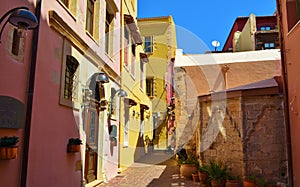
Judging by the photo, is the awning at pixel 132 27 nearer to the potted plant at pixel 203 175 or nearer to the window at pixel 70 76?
the window at pixel 70 76

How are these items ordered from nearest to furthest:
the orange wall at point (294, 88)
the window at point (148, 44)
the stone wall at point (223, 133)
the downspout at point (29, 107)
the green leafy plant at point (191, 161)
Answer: the downspout at point (29, 107) < the orange wall at point (294, 88) < the stone wall at point (223, 133) < the green leafy plant at point (191, 161) < the window at point (148, 44)

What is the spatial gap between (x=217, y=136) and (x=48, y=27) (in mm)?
5230

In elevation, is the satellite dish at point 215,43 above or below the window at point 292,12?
Result: above

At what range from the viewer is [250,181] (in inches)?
245

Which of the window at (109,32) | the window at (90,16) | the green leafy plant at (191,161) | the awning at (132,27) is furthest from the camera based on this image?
the awning at (132,27)

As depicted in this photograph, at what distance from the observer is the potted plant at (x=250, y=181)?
620cm

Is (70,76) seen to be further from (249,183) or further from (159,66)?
(159,66)

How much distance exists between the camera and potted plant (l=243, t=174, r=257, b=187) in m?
6.20

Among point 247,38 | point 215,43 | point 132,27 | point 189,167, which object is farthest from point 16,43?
point 247,38

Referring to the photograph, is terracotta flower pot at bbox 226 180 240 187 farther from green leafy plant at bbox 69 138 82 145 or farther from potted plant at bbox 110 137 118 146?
potted plant at bbox 110 137 118 146

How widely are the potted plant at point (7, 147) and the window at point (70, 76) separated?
2.16 m

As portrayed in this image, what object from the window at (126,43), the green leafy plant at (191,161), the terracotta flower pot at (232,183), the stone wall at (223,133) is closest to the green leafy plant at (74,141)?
the terracotta flower pot at (232,183)

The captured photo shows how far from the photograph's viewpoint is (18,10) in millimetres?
3227

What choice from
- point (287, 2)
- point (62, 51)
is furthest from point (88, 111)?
point (287, 2)
